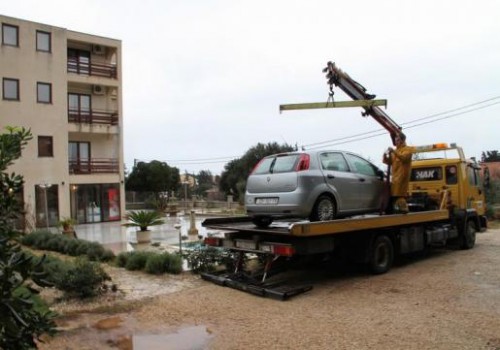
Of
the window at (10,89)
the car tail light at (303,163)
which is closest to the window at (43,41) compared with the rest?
the window at (10,89)

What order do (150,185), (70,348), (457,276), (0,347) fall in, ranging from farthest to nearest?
(150,185) → (457,276) → (70,348) → (0,347)

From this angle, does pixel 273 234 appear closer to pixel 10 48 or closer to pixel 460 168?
pixel 460 168

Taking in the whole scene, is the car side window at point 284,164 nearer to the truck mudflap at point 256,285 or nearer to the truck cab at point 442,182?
the truck mudflap at point 256,285

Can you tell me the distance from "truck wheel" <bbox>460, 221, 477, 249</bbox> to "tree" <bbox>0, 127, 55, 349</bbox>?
13.1m

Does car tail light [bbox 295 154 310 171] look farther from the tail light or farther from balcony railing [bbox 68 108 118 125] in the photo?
balcony railing [bbox 68 108 118 125]

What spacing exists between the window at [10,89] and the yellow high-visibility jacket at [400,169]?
69.1 feet

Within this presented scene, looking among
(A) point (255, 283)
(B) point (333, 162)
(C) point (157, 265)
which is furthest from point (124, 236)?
(B) point (333, 162)

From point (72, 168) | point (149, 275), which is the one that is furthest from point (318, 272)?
point (72, 168)

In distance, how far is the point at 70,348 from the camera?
5.83 meters

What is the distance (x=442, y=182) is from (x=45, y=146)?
804 inches

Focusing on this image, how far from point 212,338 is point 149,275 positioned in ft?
14.8

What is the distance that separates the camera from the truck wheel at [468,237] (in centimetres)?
1362

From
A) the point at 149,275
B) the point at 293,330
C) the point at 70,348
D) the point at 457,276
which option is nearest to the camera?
the point at 70,348

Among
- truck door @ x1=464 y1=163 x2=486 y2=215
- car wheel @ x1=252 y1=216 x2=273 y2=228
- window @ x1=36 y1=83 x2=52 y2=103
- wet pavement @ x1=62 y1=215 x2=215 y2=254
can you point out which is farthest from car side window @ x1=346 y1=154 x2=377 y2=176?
window @ x1=36 y1=83 x2=52 y2=103
